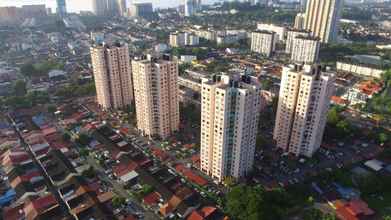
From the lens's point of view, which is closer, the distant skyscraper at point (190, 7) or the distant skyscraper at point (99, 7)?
the distant skyscraper at point (190, 7)

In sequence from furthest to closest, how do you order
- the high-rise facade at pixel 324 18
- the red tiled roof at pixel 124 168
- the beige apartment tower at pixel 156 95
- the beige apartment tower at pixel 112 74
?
the high-rise facade at pixel 324 18
the beige apartment tower at pixel 112 74
the beige apartment tower at pixel 156 95
the red tiled roof at pixel 124 168

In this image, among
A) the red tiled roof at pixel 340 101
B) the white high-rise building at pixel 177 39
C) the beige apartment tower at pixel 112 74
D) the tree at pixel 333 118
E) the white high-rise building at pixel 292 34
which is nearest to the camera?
the tree at pixel 333 118

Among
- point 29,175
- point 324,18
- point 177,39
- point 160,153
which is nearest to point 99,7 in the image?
point 177,39

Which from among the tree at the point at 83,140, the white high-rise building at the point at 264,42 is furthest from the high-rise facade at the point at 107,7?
the tree at the point at 83,140

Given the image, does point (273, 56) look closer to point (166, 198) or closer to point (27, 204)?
point (166, 198)

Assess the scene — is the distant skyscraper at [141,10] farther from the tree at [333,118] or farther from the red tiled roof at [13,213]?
the red tiled roof at [13,213]

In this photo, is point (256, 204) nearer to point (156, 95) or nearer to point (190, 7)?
point (156, 95)

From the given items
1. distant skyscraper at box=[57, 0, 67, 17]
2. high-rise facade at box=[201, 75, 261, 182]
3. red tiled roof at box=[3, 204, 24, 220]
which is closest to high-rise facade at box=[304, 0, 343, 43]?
high-rise facade at box=[201, 75, 261, 182]
